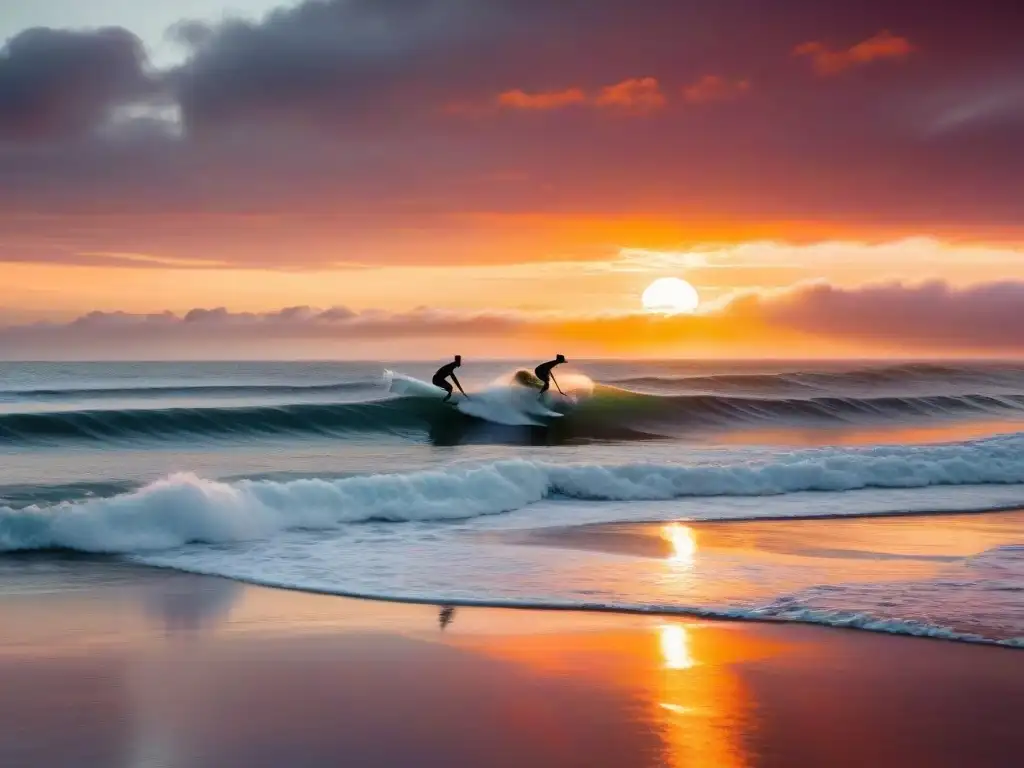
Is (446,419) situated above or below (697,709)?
above

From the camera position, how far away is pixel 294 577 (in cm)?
854

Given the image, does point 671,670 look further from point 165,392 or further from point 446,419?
point 165,392

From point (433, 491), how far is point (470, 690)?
7.02 metres

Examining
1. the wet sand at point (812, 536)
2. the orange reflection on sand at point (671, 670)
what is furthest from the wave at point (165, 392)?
the orange reflection on sand at point (671, 670)

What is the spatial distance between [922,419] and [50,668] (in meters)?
27.2

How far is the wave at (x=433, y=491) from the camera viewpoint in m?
9.93

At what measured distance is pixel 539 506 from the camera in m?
13.0

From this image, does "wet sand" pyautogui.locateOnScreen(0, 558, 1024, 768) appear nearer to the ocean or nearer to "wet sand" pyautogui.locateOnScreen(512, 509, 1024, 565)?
the ocean

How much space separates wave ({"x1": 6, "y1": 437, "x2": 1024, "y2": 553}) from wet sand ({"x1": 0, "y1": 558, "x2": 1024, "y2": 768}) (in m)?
2.38

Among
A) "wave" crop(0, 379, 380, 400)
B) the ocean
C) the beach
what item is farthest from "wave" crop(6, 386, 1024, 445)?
"wave" crop(0, 379, 380, 400)

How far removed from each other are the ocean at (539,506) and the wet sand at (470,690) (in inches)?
27.5

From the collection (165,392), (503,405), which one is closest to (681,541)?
(503,405)

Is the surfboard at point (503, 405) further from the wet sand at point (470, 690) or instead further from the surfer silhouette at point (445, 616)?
the wet sand at point (470, 690)

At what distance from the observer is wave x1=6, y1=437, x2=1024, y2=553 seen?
9.93m
